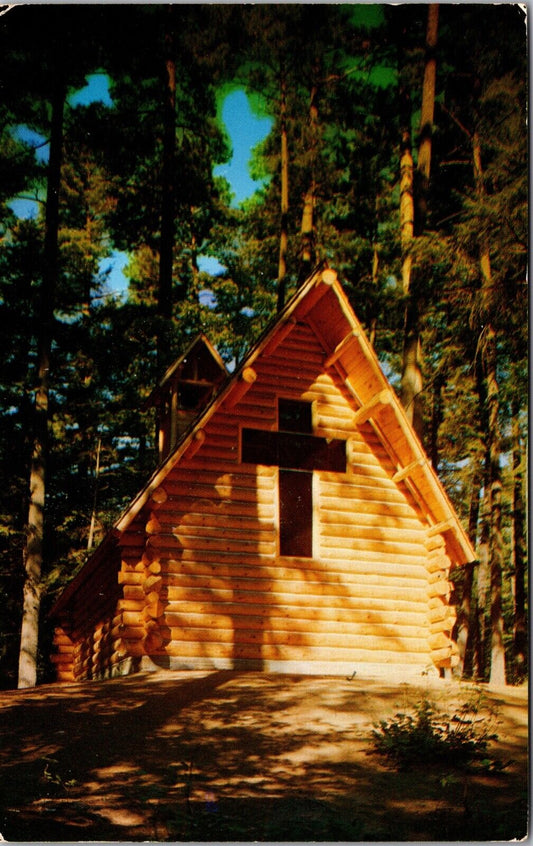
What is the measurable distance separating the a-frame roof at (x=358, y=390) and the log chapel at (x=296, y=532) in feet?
0.09

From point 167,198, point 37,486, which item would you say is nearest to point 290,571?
point 37,486

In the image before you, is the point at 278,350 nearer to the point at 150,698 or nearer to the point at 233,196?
the point at 233,196

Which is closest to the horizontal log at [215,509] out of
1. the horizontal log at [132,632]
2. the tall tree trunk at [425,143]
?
the horizontal log at [132,632]

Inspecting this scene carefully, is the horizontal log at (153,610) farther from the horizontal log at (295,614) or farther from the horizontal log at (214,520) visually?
the horizontal log at (214,520)

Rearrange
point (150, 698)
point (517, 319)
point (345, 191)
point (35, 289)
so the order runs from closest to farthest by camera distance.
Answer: point (150, 698) < point (517, 319) < point (35, 289) < point (345, 191)

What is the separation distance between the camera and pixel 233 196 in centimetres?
1206

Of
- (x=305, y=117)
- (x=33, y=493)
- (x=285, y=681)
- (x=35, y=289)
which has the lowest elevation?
(x=285, y=681)

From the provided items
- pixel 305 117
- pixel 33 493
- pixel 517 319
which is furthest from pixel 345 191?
pixel 33 493

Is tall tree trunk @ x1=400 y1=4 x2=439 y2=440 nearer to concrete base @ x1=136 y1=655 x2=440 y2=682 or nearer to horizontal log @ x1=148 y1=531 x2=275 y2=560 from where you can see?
horizontal log @ x1=148 y1=531 x2=275 y2=560

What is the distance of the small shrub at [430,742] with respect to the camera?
717cm

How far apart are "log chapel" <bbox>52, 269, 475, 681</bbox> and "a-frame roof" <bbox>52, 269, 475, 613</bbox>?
1.1 inches

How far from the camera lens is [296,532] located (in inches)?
496

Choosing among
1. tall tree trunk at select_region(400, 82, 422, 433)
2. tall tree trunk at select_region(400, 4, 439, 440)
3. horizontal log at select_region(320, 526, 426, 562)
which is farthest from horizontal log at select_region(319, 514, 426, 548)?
tall tree trunk at select_region(400, 82, 422, 433)

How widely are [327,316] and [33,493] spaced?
308 inches
